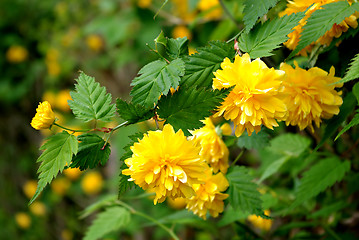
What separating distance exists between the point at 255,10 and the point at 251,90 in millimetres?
A: 181

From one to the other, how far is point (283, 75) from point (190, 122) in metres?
0.19

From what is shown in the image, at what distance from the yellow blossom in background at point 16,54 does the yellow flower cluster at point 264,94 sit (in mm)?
3415

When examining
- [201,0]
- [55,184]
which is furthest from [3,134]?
[201,0]

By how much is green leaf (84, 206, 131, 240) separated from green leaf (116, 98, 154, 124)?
0.53 m

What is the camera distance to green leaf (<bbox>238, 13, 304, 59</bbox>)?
0.74m

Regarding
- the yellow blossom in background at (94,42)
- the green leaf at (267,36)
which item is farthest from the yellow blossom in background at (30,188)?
the green leaf at (267,36)

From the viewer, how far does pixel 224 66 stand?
2.36 ft

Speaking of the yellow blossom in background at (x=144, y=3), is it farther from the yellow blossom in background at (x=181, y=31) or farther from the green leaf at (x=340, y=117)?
the green leaf at (x=340, y=117)

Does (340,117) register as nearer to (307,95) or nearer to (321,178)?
(307,95)

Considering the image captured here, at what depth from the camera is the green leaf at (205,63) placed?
77 cm

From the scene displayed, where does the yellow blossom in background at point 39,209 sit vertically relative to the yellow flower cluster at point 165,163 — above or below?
below

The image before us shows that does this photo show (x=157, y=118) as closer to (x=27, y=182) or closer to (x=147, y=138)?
(x=147, y=138)

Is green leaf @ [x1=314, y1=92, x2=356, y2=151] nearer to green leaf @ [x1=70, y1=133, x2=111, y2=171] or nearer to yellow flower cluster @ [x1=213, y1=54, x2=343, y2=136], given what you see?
yellow flower cluster @ [x1=213, y1=54, x2=343, y2=136]

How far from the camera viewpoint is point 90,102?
2.66 feet
